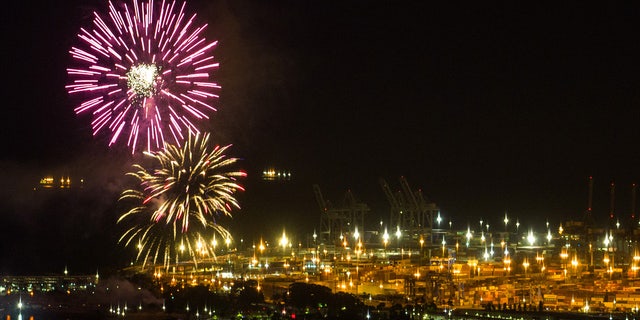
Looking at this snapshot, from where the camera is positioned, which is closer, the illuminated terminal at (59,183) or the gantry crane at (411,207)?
→ the illuminated terminal at (59,183)

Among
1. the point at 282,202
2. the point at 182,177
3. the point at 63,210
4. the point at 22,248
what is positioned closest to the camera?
the point at 182,177

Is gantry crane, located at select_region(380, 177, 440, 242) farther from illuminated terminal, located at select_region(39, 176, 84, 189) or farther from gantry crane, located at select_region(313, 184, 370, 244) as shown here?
illuminated terminal, located at select_region(39, 176, 84, 189)

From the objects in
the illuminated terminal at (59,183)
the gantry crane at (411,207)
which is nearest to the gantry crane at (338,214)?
the gantry crane at (411,207)

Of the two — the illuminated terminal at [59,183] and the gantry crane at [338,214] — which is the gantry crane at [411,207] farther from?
the illuminated terminal at [59,183]

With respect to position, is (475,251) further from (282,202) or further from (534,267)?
(282,202)

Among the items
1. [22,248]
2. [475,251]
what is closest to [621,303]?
[475,251]

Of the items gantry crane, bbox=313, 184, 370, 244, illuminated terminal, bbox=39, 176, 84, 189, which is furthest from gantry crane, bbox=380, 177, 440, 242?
illuminated terminal, bbox=39, 176, 84, 189

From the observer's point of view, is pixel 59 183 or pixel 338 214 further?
pixel 338 214

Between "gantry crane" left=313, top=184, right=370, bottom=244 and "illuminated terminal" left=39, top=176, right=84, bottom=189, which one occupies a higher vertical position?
"illuminated terminal" left=39, top=176, right=84, bottom=189

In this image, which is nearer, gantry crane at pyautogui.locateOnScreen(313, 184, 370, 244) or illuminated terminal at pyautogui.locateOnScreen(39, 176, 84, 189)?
illuminated terminal at pyautogui.locateOnScreen(39, 176, 84, 189)

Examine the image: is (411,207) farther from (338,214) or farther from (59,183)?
(59,183)

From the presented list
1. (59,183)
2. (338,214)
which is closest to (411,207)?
(338,214)
